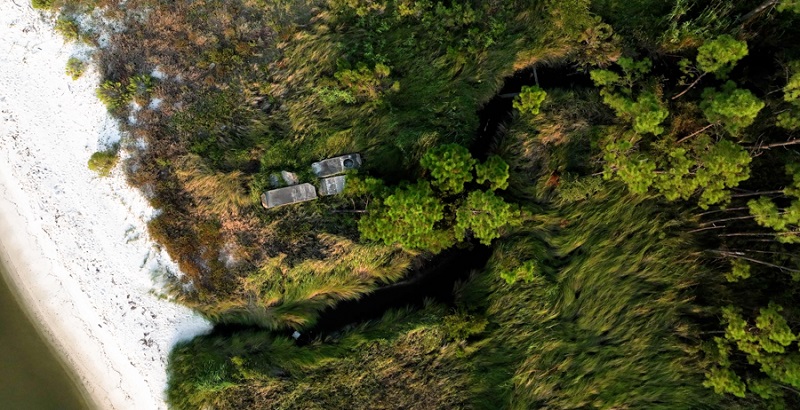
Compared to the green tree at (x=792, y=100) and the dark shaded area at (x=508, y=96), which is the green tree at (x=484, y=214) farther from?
the green tree at (x=792, y=100)

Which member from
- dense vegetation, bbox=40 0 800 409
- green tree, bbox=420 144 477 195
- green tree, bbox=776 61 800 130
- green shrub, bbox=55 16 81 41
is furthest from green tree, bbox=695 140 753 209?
green shrub, bbox=55 16 81 41

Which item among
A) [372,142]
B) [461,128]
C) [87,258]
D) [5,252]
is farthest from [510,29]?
[5,252]

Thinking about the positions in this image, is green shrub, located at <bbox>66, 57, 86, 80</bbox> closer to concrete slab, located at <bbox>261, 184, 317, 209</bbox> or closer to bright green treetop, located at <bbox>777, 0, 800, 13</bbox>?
concrete slab, located at <bbox>261, 184, 317, 209</bbox>

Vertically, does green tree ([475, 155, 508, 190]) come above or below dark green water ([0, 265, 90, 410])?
above

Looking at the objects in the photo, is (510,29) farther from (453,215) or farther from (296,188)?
(296,188)

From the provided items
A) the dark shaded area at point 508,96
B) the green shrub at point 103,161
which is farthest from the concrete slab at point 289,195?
the green shrub at point 103,161

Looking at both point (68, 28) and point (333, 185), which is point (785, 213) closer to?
point (333, 185)
